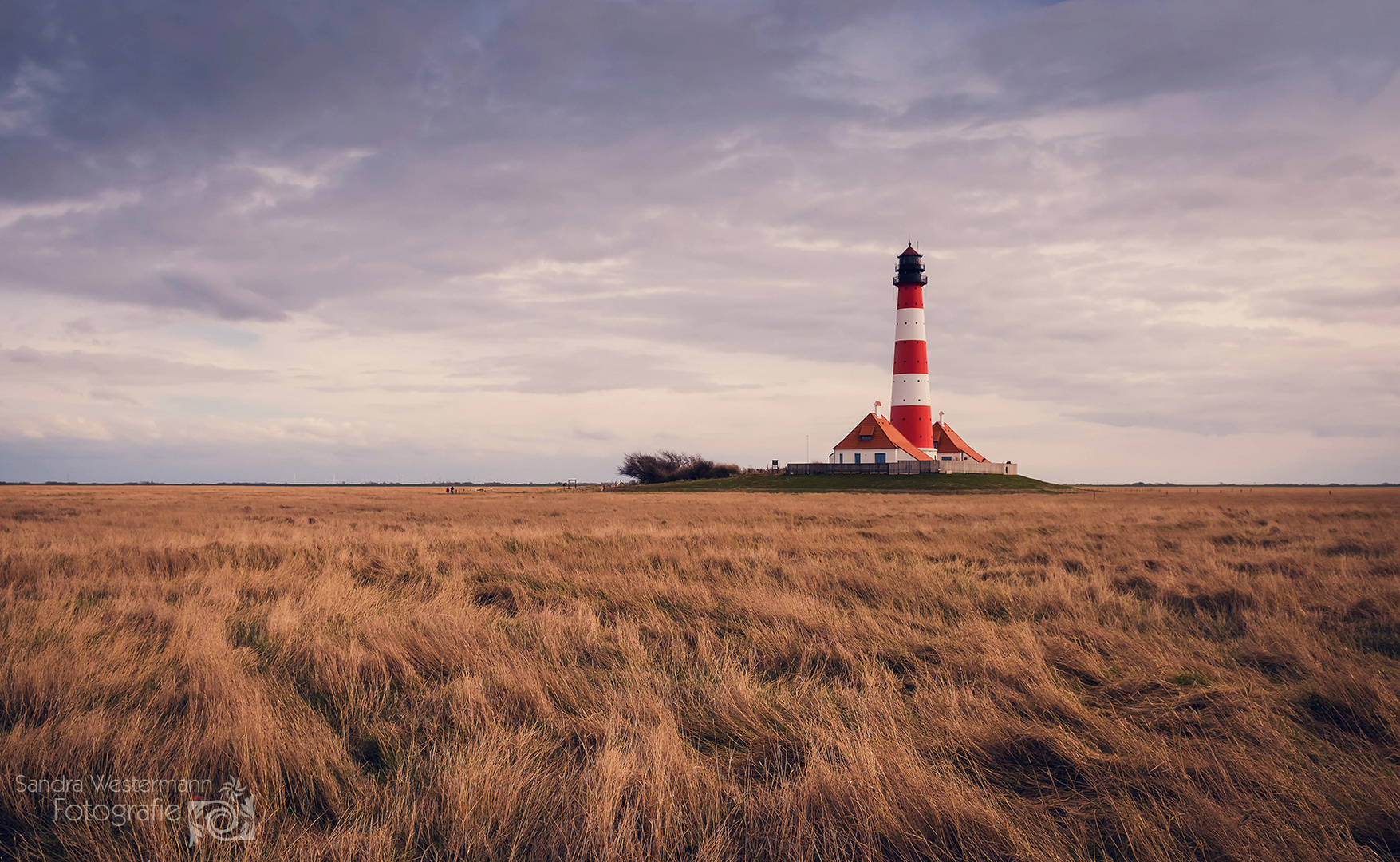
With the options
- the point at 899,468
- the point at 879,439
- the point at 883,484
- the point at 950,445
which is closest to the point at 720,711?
the point at 883,484

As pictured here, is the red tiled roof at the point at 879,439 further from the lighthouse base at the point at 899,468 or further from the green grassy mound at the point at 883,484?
the green grassy mound at the point at 883,484

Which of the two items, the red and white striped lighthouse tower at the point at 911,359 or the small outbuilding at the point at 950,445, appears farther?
the small outbuilding at the point at 950,445

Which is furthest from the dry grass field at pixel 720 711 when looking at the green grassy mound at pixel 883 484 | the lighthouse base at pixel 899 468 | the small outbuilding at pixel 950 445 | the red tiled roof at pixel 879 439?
the small outbuilding at pixel 950 445

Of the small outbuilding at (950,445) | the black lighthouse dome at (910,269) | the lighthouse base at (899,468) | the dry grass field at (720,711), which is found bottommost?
the dry grass field at (720,711)

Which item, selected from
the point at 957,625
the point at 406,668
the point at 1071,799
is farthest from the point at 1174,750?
the point at 406,668

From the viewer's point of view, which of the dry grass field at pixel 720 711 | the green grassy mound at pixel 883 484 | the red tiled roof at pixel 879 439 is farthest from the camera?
the red tiled roof at pixel 879 439

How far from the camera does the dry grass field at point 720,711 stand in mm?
2887

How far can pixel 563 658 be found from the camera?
554 centimetres

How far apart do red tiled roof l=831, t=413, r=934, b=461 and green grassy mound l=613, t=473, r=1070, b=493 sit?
160 inches

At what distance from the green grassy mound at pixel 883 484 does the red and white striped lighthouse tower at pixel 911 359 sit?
4931 millimetres

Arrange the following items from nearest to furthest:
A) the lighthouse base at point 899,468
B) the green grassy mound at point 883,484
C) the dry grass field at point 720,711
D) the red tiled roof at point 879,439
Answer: the dry grass field at point 720,711
the green grassy mound at point 883,484
the lighthouse base at point 899,468
the red tiled roof at point 879,439

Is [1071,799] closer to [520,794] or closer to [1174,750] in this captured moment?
[1174,750]

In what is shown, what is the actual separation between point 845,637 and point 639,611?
7.76ft

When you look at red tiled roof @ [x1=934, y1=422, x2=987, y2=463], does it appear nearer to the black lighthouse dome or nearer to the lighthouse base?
the lighthouse base
